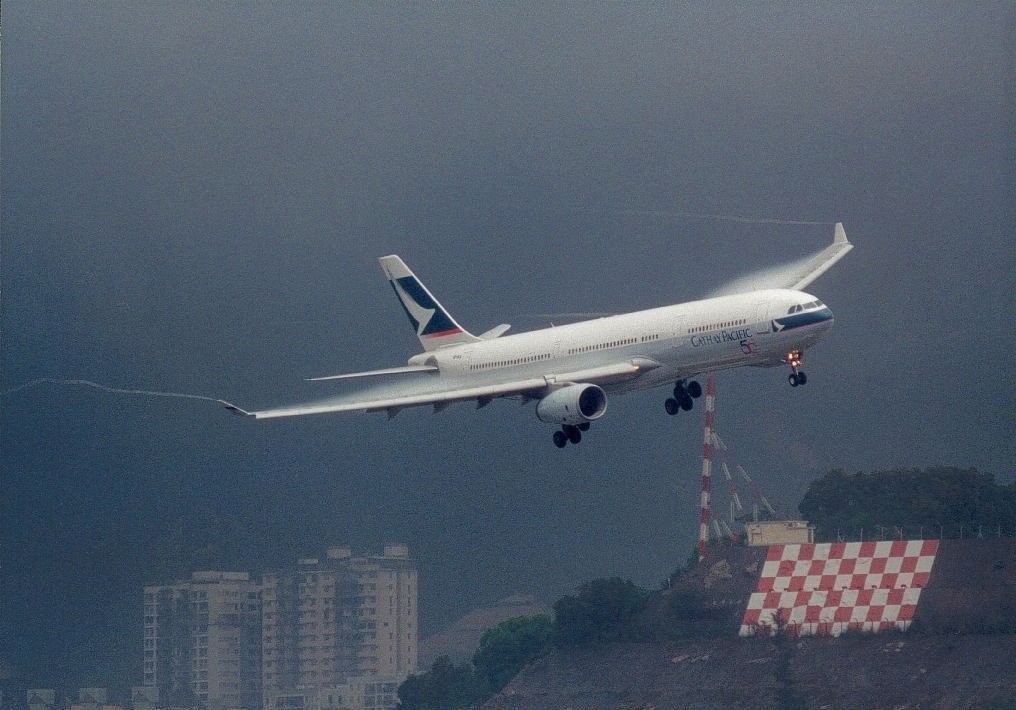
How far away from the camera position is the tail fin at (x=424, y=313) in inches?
3393

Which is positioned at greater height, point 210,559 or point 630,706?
point 210,559

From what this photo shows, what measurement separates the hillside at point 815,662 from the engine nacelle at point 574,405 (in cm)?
3677

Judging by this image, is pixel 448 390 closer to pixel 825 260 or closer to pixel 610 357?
pixel 610 357

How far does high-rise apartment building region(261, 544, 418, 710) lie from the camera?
366 feet

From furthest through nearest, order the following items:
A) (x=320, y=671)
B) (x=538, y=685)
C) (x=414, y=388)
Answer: (x=538, y=685) → (x=320, y=671) → (x=414, y=388)

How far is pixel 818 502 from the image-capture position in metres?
125

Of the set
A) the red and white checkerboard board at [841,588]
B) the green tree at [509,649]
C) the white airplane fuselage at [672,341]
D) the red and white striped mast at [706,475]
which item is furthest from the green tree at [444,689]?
the white airplane fuselage at [672,341]

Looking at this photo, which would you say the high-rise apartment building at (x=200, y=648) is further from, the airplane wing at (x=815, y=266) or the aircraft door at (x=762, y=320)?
the aircraft door at (x=762, y=320)

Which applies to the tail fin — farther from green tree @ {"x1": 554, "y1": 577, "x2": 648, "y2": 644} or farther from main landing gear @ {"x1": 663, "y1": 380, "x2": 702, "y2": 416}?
green tree @ {"x1": 554, "y1": 577, "x2": 648, "y2": 644}

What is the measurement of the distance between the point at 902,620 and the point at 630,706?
54.0 ft

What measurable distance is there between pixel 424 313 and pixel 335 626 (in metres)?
32.6

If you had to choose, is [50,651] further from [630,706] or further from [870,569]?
[870,569]

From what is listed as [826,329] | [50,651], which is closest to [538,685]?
[50,651]

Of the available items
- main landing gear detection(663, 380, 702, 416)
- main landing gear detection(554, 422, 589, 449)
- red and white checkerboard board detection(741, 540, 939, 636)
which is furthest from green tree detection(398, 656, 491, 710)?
main landing gear detection(663, 380, 702, 416)
